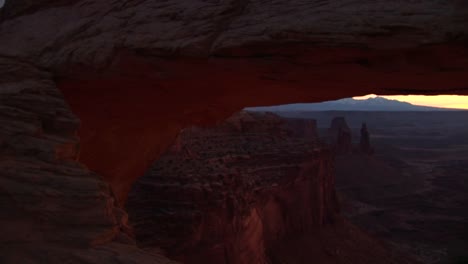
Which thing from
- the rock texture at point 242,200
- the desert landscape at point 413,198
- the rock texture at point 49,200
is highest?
the rock texture at point 49,200

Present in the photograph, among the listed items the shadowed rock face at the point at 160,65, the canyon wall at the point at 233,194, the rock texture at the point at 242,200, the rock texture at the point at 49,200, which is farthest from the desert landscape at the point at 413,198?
the rock texture at the point at 49,200

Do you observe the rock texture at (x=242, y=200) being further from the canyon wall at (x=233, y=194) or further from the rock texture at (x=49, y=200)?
the rock texture at (x=49, y=200)

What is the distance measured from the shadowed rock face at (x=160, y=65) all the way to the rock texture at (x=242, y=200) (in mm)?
3659

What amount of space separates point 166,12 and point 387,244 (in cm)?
1960

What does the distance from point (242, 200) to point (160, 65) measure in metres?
6.90

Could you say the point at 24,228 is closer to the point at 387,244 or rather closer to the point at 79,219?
the point at 79,219

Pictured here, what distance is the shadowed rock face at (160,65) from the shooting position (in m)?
4.10

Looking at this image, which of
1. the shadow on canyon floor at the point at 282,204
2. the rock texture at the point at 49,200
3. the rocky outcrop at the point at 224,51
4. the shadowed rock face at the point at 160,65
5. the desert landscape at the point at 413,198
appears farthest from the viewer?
the desert landscape at the point at 413,198

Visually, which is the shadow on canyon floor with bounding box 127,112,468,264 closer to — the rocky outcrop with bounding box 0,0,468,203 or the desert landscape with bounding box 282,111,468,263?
the desert landscape with bounding box 282,111,468,263

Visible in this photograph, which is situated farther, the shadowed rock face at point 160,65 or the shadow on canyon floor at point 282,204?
the shadow on canyon floor at point 282,204

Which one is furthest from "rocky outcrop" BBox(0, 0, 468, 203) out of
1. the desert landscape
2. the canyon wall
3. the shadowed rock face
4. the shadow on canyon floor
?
the desert landscape

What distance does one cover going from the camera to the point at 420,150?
57.5 m

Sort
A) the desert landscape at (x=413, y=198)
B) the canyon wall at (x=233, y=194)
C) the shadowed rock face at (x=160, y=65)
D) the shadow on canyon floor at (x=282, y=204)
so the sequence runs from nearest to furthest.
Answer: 1. the shadowed rock face at (x=160, y=65)
2. the canyon wall at (x=233, y=194)
3. the shadow on canyon floor at (x=282, y=204)
4. the desert landscape at (x=413, y=198)

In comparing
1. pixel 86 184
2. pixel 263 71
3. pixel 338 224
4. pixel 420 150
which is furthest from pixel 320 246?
pixel 420 150
